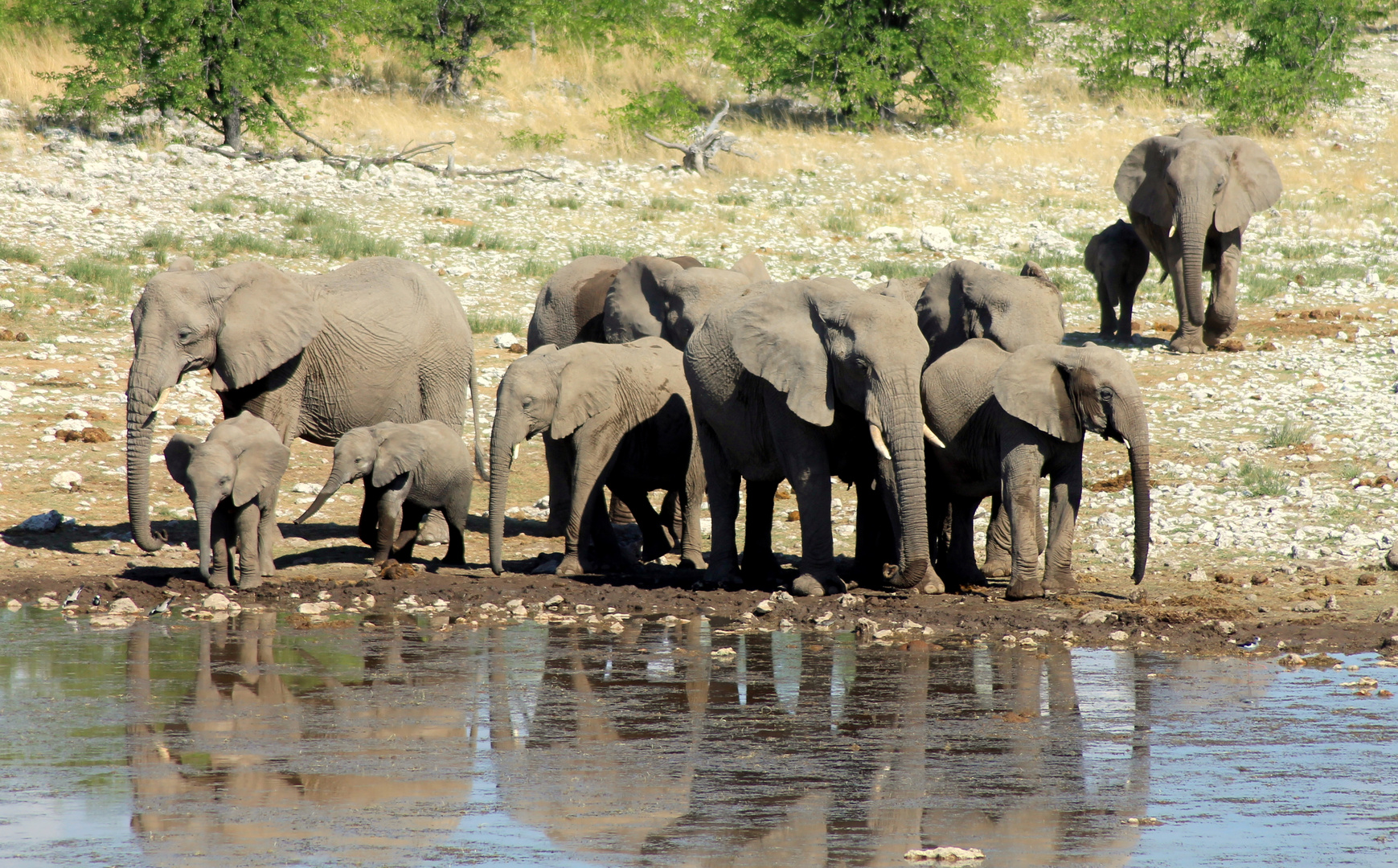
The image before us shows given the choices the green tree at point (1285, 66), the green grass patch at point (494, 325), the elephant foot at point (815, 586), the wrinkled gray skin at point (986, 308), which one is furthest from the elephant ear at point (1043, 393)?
the green tree at point (1285, 66)

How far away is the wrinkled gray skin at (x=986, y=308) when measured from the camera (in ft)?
35.9

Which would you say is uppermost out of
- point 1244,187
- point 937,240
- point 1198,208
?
point 937,240

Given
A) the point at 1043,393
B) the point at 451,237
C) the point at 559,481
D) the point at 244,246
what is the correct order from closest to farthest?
1. the point at 1043,393
2. the point at 559,481
3. the point at 244,246
4. the point at 451,237

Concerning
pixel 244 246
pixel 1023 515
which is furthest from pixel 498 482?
pixel 244 246

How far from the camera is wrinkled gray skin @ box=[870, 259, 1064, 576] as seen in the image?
10539 mm

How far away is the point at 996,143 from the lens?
107 ft

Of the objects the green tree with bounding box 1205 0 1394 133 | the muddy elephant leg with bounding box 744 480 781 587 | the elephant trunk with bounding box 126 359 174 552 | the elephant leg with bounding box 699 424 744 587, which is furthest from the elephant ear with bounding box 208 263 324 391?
the green tree with bounding box 1205 0 1394 133

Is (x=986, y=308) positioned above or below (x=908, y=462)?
above

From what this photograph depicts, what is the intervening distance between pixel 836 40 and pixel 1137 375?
1977cm

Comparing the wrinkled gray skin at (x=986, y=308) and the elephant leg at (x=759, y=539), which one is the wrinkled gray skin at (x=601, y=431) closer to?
the elephant leg at (x=759, y=539)

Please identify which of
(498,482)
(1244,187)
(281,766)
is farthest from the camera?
(1244,187)

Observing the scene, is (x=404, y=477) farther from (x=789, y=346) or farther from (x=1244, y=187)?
(x=1244, y=187)

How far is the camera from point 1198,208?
56.2 ft

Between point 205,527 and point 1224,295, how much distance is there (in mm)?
11892
